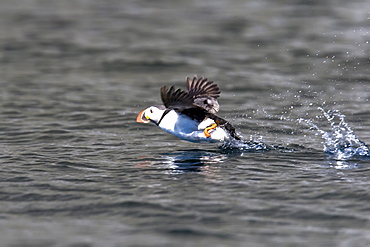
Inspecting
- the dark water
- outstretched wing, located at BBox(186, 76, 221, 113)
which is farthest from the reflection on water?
outstretched wing, located at BBox(186, 76, 221, 113)

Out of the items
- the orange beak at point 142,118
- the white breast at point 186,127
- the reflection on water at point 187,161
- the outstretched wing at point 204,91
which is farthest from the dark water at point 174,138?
the outstretched wing at point 204,91

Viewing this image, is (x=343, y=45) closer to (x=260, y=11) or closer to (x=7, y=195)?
(x=260, y=11)

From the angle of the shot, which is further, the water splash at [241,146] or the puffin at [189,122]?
the water splash at [241,146]

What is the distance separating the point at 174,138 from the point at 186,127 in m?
1.63

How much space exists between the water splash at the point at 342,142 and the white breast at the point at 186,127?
1.74 metres

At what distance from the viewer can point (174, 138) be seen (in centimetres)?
1019

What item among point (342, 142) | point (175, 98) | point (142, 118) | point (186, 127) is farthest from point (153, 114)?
point (342, 142)

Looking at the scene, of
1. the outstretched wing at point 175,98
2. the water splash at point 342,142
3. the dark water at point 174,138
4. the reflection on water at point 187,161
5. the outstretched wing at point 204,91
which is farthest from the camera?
the outstretched wing at point 204,91

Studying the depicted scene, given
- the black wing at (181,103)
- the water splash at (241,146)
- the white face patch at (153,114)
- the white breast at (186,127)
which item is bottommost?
the water splash at (241,146)

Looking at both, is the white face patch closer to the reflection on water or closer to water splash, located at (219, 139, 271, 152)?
the reflection on water

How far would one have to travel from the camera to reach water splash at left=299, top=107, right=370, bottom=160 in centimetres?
854

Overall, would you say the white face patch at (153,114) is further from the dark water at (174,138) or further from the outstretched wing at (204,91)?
the outstretched wing at (204,91)

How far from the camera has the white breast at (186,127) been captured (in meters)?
8.58

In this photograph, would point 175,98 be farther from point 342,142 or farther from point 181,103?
point 342,142
